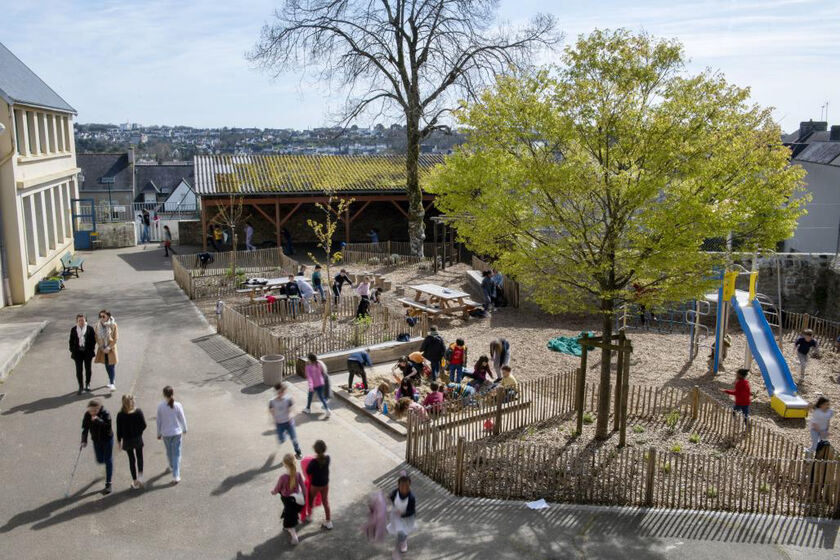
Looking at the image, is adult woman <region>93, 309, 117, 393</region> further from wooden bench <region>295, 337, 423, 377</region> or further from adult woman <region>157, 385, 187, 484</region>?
adult woman <region>157, 385, 187, 484</region>

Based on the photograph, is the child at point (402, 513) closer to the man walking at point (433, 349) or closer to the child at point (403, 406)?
the child at point (403, 406)

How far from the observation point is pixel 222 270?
27.0 m

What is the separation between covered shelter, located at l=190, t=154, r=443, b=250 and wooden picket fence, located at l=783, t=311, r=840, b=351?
54.9ft

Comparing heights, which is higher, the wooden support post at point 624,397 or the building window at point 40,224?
the building window at point 40,224

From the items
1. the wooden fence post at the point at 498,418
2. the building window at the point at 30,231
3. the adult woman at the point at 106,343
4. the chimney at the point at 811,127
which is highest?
the chimney at the point at 811,127

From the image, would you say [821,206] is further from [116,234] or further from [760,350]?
[116,234]

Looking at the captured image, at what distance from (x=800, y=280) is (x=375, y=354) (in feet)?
50.8

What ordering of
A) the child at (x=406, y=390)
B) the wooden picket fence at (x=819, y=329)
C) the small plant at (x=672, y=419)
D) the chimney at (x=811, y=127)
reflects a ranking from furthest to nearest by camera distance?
the chimney at (x=811, y=127)
the wooden picket fence at (x=819, y=329)
the child at (x=406, y=390)
the small plant at (x=672, y=419)

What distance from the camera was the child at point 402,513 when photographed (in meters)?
8.04

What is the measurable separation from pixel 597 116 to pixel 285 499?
6.89m

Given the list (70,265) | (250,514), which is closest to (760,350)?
(250,514)

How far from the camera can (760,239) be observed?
11.0m

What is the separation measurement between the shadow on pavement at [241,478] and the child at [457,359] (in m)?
4.64

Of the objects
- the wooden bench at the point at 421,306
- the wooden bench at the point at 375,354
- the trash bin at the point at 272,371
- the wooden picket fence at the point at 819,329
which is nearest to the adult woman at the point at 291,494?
the trash bin at the point at 272,371
